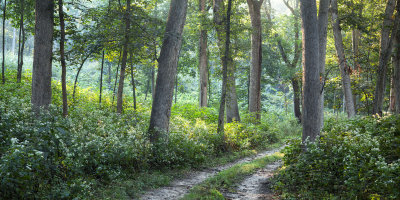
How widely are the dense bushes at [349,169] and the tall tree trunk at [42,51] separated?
7302 millimetres

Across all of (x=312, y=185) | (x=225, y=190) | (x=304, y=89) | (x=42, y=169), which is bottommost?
(x=225, y=190)

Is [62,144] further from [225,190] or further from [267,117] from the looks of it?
[267,117]

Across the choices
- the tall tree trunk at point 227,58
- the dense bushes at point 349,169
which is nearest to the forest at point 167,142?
the dense bushes at point 349,169

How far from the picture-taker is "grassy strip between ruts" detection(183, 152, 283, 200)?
273 inches

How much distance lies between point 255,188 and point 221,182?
0.91m

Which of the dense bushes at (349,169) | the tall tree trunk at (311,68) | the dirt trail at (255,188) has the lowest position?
the dirt trail at (255,188)

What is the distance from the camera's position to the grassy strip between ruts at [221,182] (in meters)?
6.93

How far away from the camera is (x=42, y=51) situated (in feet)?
30.3

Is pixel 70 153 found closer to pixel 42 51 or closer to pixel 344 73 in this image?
pixel 42 51

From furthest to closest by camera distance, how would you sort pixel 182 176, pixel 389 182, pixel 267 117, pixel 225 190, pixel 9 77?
1. pixel 267 117
2. pixel 9 77
3. pixel 182 176
4. pixel 225 190
5. pixel 389 182

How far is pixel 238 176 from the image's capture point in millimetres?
9188

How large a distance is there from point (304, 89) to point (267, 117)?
17.5 m

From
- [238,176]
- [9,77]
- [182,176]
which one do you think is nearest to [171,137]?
[182,176]

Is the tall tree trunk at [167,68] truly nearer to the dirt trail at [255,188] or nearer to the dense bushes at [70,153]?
the dense bushes at [70,153]
